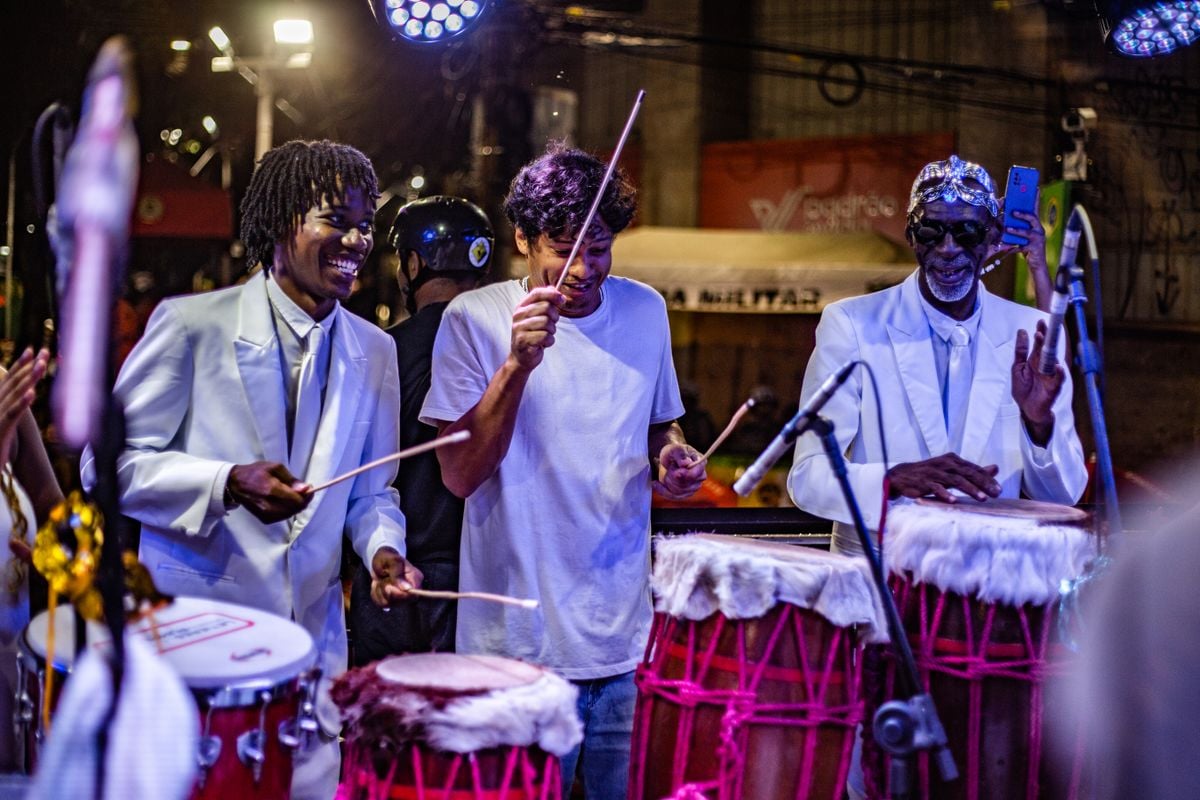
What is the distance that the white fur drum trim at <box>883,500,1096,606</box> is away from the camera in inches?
112

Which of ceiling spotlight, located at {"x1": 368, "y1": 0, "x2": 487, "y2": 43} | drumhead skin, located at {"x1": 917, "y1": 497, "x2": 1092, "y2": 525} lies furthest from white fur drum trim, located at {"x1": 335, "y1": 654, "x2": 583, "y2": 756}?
ceiling spotlight, located at {"x1": 368, "y1": 0, "x2": 487, "y2": 43}

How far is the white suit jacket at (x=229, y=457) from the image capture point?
109 inches

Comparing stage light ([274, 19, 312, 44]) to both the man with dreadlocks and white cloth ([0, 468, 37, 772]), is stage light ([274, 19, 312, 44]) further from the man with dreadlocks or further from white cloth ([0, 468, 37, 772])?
white cloth ([0, 468, 37, 772])

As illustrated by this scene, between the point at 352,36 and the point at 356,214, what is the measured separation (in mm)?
15161

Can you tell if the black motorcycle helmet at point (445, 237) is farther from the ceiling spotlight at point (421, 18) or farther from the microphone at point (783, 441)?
the microphone at point (783, 441)

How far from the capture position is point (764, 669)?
9.02 ft

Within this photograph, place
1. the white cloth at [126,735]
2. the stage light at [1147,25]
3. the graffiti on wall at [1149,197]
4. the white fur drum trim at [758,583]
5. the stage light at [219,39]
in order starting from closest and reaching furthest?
the white cloth at [126,735]
the white fur drum trim at [758,583]
the stage light at [1147,25]
the stage light at [219,39]
the graffiti on wall at [1149,197]

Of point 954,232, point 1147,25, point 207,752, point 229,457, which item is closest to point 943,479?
point 954,232

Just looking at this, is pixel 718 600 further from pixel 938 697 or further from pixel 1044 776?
pixel 1044 776

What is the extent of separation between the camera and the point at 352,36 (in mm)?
17359

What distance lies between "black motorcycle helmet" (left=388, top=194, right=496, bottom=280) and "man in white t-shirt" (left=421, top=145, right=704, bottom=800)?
3.66ft

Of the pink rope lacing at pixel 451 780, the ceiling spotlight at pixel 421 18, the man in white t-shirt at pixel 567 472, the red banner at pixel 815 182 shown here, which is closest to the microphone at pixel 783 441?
the pink rope lacing at pixel 451 780

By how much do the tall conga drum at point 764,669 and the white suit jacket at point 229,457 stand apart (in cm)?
72

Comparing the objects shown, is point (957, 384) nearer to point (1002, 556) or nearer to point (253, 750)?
point (1002, 556)
